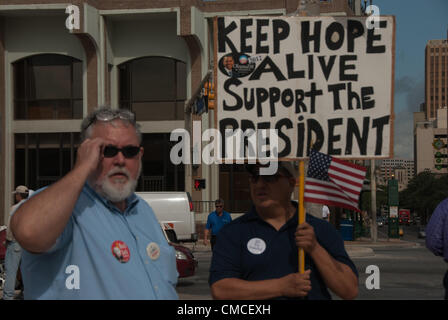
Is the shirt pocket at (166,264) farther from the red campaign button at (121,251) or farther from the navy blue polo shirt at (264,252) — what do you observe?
the navy blue polo shirt at (264,252)

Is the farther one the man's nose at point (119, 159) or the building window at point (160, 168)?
the building window at point (160, 168)

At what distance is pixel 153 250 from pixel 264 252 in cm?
81

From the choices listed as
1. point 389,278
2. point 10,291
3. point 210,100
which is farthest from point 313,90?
point 210,100

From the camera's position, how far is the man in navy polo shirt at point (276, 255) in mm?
3619

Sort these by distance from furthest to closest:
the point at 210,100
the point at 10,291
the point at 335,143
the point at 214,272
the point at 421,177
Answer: the point at 421,177
the point at 210,100
the point at 10,291
the point at 335,143
the point at 214,272

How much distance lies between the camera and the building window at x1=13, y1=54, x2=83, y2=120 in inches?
1358

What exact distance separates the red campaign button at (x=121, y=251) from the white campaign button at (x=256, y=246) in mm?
941

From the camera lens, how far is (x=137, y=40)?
113ft

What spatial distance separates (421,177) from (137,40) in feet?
213

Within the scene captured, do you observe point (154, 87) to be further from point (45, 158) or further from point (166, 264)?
point (166, 264)

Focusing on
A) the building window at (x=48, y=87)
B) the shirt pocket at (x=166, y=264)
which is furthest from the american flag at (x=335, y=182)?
the building window at (x=48, y=87)

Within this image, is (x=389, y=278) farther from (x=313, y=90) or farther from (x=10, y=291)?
(x=313, y=90)

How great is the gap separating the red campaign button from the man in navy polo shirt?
2.90ft

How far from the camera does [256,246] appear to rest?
3746mm
